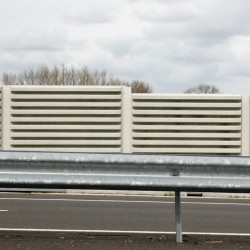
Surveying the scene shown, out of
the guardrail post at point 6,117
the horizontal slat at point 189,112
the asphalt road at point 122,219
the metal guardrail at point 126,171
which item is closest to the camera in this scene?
the metal guardrail at point 126,171

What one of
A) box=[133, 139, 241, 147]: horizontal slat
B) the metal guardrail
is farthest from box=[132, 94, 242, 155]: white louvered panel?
the metal guardrail

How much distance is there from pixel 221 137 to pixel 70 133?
401cm

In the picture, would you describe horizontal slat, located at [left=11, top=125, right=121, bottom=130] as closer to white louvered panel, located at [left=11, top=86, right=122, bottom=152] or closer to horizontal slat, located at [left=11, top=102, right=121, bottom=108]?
white louvered panel, located at [left=11, top=86, right=122, bottom=152]

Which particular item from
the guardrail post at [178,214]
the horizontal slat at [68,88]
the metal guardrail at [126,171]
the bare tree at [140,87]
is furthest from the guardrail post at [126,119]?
the bare tree at [140,87]

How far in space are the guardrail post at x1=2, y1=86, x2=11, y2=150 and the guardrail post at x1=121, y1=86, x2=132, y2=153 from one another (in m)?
3.04

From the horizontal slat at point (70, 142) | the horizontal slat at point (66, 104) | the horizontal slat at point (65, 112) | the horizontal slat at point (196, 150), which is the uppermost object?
the horizontal slat at point (66, 104)

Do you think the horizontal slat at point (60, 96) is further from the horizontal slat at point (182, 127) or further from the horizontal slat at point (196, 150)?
the horizontal slat at point (196, 150)

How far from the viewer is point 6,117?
1492 cm

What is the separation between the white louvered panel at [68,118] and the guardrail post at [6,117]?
109 mm

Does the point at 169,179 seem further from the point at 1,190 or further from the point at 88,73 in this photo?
the point at 88,73

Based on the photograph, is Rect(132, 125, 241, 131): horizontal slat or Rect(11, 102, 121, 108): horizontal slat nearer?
Rect(132, 125, 241, 131): horizontal slat

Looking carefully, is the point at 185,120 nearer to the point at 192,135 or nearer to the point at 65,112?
the point at 192,135

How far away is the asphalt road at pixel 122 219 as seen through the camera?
7016mm

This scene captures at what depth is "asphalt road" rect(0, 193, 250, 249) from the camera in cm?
702
